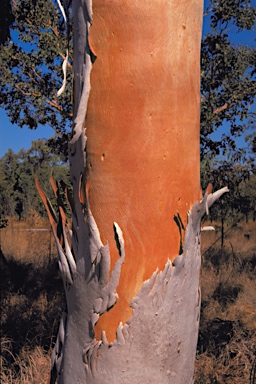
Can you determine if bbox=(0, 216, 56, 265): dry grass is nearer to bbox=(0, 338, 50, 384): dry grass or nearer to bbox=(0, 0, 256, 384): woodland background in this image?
bbox=(0, 0, 256, 384): woodland background

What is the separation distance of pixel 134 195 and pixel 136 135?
0.14 metres

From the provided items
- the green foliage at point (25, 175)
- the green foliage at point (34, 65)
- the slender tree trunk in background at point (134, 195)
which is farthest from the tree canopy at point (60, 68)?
the green foliage at point (25, 175)

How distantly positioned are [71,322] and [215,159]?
4.16 meters

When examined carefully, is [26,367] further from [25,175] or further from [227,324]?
[25,175]

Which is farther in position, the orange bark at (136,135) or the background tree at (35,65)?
the background tree at (35,65)

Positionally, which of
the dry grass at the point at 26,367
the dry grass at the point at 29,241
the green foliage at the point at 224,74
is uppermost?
the green foliage at the point at 224,74

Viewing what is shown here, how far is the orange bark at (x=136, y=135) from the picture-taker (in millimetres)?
994

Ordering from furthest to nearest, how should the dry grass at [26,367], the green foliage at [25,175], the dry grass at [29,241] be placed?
the green foliage at [25,175]
the dry grass at [29,241]
the dry grass at [26,367]

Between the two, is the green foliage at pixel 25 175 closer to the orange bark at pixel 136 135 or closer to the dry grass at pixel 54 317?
the dry grass at pixel 54 317

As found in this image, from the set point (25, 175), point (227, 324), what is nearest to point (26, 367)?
point (227, 324)

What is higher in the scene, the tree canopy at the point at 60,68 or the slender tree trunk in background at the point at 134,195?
the tree canopy at the point at 60,68

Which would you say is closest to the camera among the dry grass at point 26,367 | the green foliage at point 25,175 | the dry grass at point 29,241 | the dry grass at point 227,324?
the dry grass at point 26,367

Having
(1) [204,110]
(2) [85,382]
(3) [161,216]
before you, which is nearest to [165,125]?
(3) [161,216]

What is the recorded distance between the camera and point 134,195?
1.00 m
